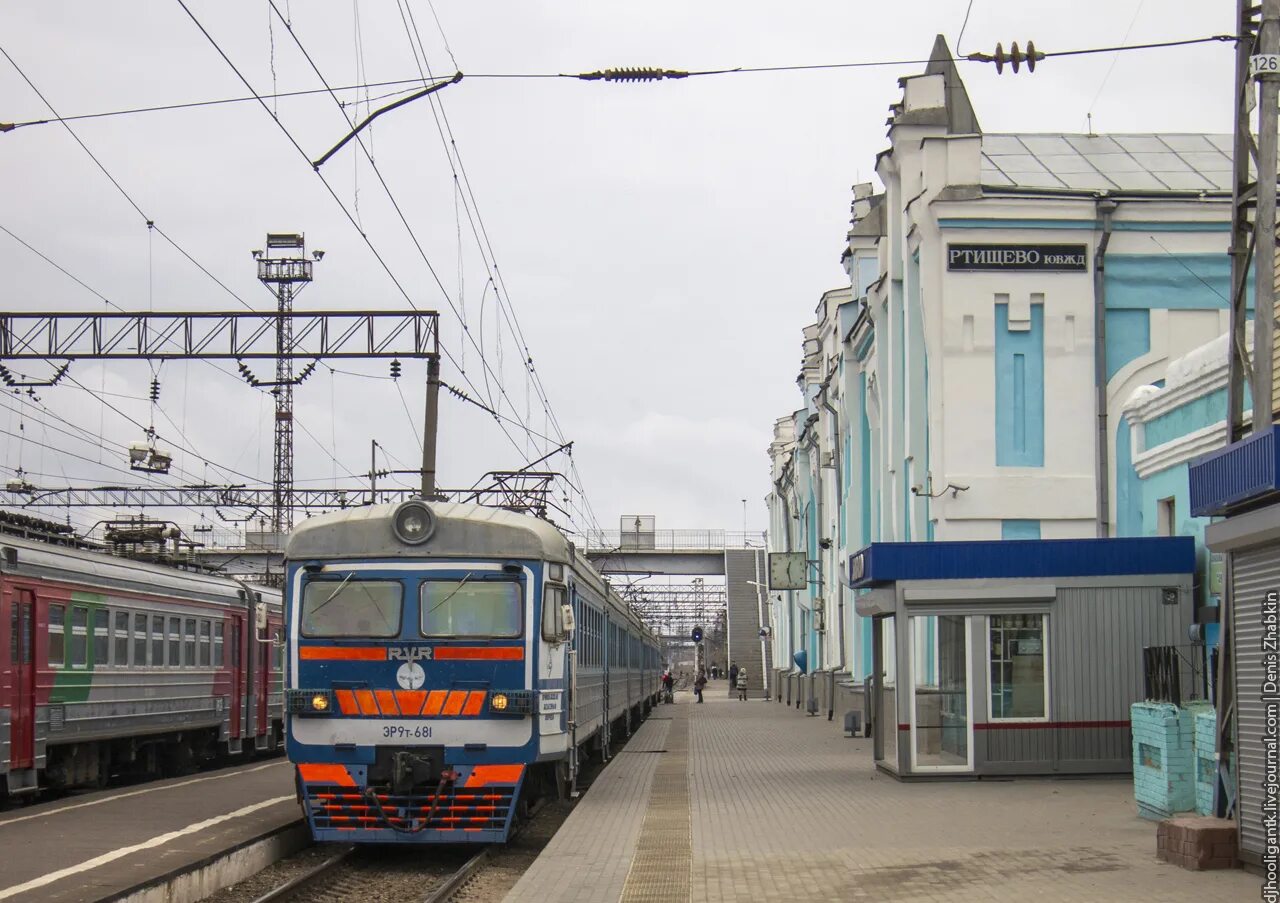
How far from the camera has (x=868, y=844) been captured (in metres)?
12.5

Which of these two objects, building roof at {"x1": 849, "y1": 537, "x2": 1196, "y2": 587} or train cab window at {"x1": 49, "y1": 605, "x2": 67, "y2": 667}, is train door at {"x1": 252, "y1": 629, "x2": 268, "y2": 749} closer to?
train cab window at {"x1": 49, "y1": 605, "x2": 67, "y2": 667}

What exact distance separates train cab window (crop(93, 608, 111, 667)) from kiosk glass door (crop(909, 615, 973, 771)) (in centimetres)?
907

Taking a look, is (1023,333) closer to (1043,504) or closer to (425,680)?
(1043,504)

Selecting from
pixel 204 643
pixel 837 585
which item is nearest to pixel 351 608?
pixel 204 643

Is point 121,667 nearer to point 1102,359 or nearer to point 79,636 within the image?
point 79,636

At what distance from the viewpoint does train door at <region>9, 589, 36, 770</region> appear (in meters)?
15.6

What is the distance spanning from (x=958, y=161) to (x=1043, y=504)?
546 cm

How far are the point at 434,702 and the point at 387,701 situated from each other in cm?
38

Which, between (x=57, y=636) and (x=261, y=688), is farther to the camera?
(x=261, y=688)

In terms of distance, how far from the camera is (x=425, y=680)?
13.2m

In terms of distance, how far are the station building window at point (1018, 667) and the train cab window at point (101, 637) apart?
990 cm

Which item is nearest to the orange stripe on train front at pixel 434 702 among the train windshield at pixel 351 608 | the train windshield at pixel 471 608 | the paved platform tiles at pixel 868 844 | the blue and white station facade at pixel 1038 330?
the train windshield at pixel 471 608

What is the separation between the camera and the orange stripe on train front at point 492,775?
1292 centimetres

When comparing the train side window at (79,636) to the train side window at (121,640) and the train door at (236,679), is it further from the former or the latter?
the train door at (236,679)
